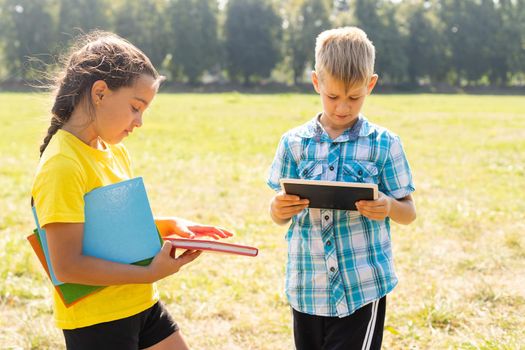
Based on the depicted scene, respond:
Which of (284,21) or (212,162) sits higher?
(284,21)

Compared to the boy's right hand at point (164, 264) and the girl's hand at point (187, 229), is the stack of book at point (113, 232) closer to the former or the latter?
the boy's right hand at point (164, 264)

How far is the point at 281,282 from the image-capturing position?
424 centimetres

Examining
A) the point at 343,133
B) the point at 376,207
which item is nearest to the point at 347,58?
the point at 343,133

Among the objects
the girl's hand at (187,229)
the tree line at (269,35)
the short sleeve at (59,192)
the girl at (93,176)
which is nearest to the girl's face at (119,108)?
the girl at (93,176)

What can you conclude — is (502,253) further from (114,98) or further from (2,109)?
(2,109)

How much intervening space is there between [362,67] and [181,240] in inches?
33.6

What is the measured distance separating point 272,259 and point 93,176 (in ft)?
9.80

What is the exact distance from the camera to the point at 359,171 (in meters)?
2.15

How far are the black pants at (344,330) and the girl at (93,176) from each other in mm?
556

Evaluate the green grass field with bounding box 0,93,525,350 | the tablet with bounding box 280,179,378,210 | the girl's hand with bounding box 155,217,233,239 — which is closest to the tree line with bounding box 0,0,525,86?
the green grass field with bounding box 0,93,525,350

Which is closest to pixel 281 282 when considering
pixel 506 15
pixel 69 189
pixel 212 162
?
pixel 69 189

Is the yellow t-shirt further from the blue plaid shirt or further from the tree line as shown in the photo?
the tree line

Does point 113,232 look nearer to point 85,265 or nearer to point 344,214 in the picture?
point 85,265

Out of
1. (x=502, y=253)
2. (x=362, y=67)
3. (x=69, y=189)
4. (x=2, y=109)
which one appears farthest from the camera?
(x=2, y=109)
